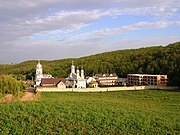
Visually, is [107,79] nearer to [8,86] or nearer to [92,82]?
[92,82]

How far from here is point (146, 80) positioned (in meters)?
60.3

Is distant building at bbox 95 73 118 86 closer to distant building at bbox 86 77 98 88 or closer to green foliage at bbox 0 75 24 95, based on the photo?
distant building at bbox 86 77 98 88

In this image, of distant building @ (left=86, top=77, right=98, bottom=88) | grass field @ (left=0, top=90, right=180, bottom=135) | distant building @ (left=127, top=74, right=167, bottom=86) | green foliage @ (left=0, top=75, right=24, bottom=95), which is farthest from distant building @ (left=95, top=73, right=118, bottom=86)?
grass field @ (left=0, top=90, right=180, bottom=135)

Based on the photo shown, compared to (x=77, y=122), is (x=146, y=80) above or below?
above

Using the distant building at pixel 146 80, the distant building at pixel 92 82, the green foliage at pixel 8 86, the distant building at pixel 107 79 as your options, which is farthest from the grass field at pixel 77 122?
the distant building at pixel 107 79

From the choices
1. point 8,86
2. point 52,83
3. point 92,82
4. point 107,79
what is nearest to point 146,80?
point 107,79

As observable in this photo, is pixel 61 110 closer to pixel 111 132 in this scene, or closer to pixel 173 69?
pixel 111 132

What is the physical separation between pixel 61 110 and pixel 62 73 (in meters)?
58.0

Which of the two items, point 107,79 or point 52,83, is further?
point 107,79

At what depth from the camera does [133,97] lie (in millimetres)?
39250

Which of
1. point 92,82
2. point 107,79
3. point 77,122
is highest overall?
point 107,79

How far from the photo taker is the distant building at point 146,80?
5625cm

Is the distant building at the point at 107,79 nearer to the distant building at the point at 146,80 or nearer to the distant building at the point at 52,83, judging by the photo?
the distant building at the point at 146,80

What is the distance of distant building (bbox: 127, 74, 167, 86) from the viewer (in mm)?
56250
